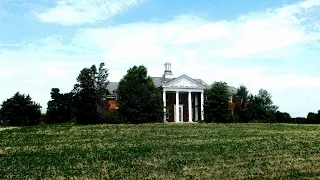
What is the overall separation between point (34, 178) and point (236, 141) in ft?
59.7

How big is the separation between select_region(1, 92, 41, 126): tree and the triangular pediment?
85.7 feet

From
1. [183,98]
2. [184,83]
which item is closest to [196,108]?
[183,98]

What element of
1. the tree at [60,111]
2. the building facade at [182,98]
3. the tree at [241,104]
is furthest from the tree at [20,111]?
the tree at [241,104]

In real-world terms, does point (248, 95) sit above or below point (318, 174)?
above

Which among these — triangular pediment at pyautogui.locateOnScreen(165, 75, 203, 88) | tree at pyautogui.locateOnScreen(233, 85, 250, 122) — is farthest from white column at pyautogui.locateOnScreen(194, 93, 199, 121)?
tree at pyautogui.locateOnScreen(233, 85, 250, 122)

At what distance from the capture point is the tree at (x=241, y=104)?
221ft

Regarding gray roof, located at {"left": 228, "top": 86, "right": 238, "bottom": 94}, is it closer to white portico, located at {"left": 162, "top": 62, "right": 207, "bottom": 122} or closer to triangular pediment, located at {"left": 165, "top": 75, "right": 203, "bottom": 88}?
white portico, located at {"left": 162, "top": 62, "right": 207, "bottom": 122}

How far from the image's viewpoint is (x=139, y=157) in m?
23.3

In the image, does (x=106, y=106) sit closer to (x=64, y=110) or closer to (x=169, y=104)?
(x=169, y=104)

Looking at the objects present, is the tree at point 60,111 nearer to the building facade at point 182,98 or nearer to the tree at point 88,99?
the building facade at point 182,98

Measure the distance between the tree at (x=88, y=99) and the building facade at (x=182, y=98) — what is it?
9.08 meters

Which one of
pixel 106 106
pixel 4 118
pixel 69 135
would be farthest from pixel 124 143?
pixel 4 118

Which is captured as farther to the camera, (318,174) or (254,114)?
(254,114)

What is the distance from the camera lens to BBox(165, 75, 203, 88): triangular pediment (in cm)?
6819
